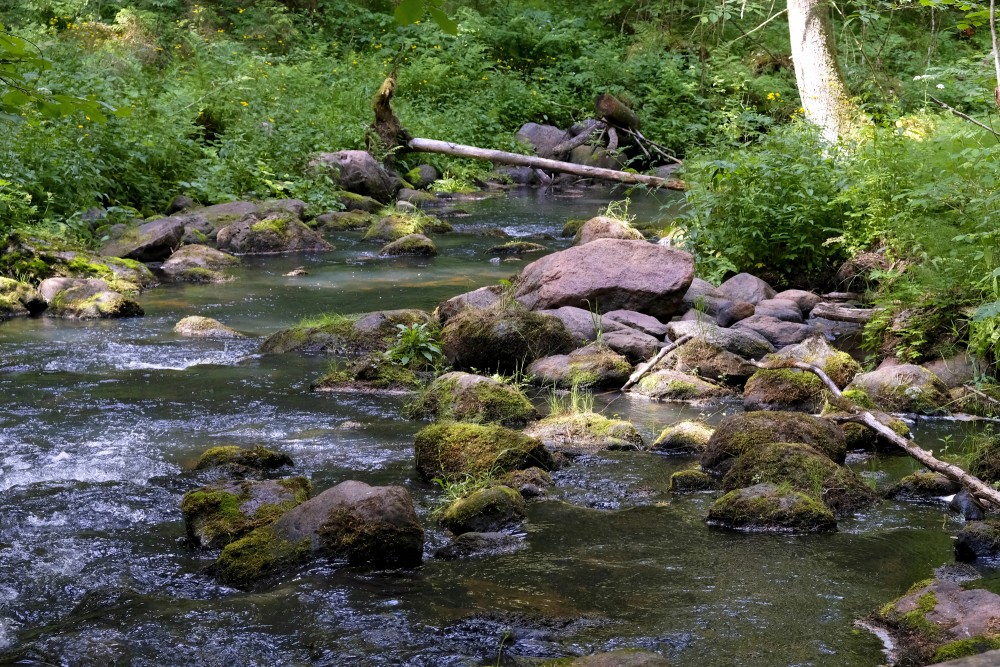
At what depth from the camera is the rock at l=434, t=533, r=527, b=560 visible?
4.96 m

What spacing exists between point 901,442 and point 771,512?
1.34m

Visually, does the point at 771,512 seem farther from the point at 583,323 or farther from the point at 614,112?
the point at 614,112

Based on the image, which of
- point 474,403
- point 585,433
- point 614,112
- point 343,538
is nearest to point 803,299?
point 585,433

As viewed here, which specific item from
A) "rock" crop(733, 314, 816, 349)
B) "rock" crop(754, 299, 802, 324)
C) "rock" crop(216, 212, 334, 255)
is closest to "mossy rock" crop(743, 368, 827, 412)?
"rock" crop(733, 314, 816, 349)

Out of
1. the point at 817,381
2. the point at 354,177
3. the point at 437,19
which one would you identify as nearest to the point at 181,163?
the point at 354,177

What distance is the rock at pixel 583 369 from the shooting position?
8266 mm

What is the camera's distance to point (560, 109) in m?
24.9

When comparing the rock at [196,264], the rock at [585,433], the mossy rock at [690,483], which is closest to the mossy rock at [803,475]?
the mossy rock at [690,483]

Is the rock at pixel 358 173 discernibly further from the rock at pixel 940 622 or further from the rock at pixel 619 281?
the rock at pixel 940 622

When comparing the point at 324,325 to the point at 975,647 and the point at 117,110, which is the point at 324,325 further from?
the point at 975,647

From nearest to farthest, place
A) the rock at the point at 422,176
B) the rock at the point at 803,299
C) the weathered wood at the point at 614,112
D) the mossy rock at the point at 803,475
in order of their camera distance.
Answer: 1. the mossy rock at the point at 803,475
2. the rock at the point at 803,299
3. the rock at the point at 422,176
4. the weathered wood at the point at 614,112

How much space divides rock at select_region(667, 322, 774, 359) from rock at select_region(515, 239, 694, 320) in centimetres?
82

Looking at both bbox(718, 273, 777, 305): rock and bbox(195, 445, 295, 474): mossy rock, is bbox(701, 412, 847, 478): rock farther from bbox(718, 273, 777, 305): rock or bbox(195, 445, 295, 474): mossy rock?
bbox(718, 273, 777, 305): rock

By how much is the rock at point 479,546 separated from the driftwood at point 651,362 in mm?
3293
